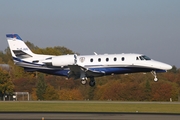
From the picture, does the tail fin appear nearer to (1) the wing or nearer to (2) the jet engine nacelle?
(2) the jet engine nacelle

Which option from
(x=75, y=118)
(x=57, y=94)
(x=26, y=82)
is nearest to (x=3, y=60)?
(x=26, y=82)

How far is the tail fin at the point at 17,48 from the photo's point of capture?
2013 inches

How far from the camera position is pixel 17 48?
51906mm

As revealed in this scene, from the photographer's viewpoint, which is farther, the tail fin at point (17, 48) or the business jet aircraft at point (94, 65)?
the tail fin at point (17, 48)

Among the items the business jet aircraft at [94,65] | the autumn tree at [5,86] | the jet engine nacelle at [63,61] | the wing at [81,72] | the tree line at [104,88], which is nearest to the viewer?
the business jet aircraft at [94,65]

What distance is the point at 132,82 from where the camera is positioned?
86438 mm

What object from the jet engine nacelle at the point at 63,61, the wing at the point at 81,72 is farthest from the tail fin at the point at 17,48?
the wing at the point at 81,72

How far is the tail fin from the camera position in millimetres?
51125

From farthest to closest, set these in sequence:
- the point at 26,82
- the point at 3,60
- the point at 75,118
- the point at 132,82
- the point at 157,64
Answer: the point at 3,60, the point at 26,82, the point at 132,82, the point at 157,64, the point at 75,118

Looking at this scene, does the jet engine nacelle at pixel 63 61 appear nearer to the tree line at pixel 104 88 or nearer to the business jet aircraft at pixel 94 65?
the business jet aircraft at pixel 94 65

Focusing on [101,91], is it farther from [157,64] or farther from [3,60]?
[3,60]

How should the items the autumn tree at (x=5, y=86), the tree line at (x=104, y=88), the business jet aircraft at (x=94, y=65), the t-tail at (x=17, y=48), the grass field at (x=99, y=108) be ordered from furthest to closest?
the autumn tree at (x=5, y=86) → the tree line at (x=104, y=88) → the t-tail at (x=17, y=48) → the grass field at (x=99, y=108) → the business jet aircraft at (x=94, y=65)

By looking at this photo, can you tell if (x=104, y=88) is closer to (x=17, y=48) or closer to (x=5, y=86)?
(x=5, y=86)

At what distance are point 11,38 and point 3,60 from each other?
97.5 meters
